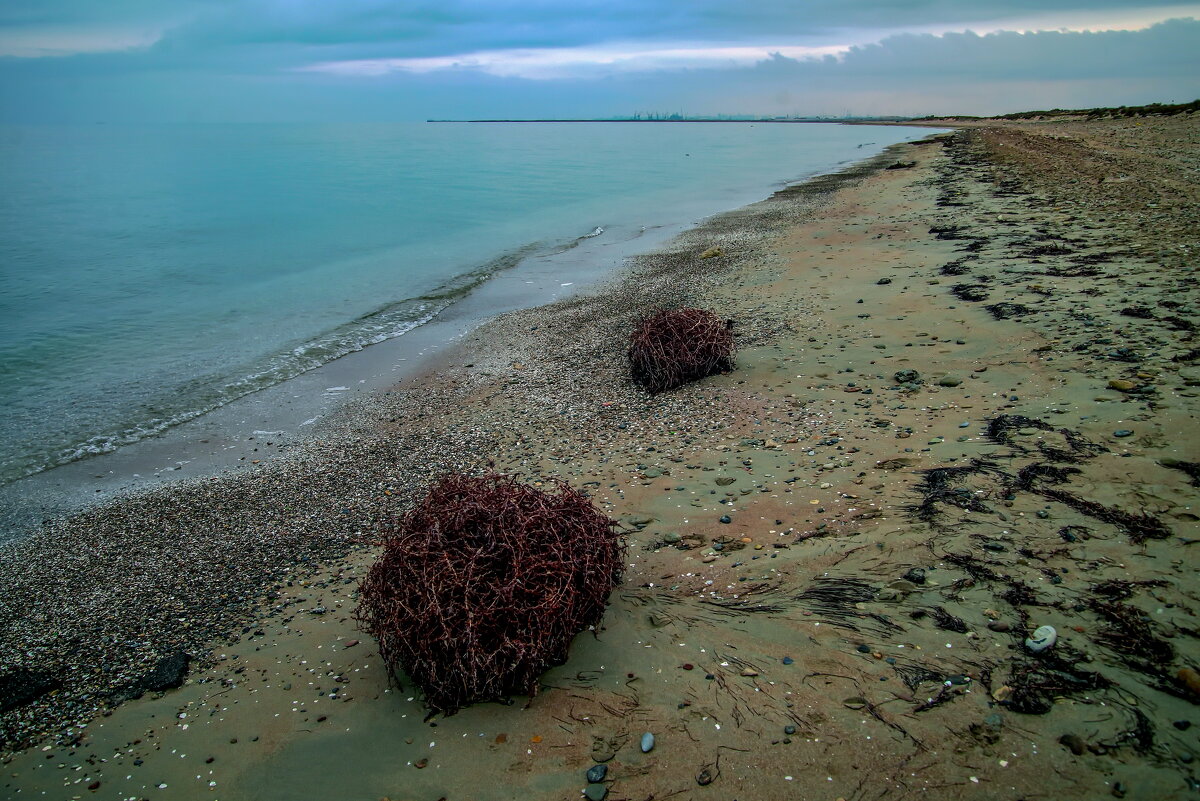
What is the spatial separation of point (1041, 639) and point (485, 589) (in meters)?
3.52

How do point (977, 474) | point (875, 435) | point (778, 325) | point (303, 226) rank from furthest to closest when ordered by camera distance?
point (303, 226), point (778, 325), point (875, 435), point (977, 474)

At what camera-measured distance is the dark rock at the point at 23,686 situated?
500cm

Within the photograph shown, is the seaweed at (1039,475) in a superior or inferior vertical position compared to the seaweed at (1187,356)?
inferior

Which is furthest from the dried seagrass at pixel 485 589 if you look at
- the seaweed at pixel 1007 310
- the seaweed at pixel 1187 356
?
the seaweed at pixel 1007 310

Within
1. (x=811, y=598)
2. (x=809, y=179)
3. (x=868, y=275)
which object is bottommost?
(x=811, y=598)

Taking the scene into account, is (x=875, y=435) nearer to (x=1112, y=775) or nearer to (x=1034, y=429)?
(x=1034, y=429)

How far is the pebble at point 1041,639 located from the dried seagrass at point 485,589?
108 inches

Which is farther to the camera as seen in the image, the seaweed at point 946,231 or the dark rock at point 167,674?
the seaweed at point 946,231

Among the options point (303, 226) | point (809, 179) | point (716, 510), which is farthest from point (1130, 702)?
point (809, 179)

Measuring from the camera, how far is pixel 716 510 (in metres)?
6.38

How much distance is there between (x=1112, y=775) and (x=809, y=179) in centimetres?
4443

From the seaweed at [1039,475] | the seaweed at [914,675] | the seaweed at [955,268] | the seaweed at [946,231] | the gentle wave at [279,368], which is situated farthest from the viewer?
the seaweed at [946,231]

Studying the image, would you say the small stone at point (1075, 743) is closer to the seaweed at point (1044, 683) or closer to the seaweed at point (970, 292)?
the seaweed at point (1044, 683)

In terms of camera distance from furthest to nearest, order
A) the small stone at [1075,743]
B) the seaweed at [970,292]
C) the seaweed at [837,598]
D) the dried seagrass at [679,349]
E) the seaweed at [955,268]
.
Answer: the seaweed at [955,268] → the seaweed at [970,292] → the dried seagrass at [679,349] → the seaweed at [837,598] → the small stone at [1075,743]
